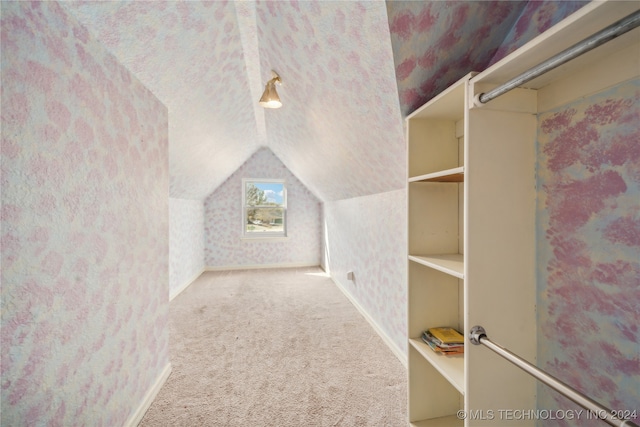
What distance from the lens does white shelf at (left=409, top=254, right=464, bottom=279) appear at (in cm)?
109

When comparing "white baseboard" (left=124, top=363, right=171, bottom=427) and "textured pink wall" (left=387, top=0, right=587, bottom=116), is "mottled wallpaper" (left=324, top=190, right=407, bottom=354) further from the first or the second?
"white baseboard" (left=124, top=363, right=171, bottom=427)

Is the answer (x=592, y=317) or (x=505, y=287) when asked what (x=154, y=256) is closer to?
(x=505, y=287)

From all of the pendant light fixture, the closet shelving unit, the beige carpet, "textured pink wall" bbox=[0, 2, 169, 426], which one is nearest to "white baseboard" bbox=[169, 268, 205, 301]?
the beige carpet

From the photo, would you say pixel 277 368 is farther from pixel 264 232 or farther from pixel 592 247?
pixel 264 232

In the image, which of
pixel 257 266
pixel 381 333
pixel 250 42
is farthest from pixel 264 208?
pixel 250 42

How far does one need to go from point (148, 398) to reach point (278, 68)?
2421 mm

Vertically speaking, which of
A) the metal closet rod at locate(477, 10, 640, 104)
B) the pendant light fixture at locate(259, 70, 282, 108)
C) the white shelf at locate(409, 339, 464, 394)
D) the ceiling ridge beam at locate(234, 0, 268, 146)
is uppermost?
the ceiling ridge beam at locate(234, 0, 268, 146)

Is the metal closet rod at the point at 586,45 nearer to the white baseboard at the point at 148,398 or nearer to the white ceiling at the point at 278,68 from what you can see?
the white ceiling at the point at 278,68

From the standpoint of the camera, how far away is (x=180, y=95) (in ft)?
6.45

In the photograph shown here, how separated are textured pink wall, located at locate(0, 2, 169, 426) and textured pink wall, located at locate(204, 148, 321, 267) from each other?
12.2 feet

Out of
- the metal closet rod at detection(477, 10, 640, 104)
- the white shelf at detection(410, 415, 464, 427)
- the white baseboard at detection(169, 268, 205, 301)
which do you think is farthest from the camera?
the white baseboard at detection(169, 268, 205, 301)

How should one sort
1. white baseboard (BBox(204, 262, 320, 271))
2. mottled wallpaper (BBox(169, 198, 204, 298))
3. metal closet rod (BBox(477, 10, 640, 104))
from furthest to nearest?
white baseboard (BBox(204, 262, 320, 271))
mottled wallpaper (BBox(169, 198, 204, 298))
metal closet rod (BBox(477, 10, 640, 104))

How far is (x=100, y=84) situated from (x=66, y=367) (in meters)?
1.23

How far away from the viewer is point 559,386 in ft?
2.27
